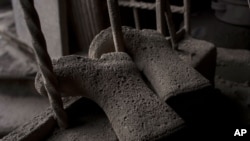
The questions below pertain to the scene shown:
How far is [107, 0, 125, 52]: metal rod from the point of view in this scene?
25.4 inches

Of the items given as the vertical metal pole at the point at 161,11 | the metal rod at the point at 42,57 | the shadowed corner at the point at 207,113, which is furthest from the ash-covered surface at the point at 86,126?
the vertical metal pole at the point at 161,11

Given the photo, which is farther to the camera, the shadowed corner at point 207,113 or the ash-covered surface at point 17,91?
the ash-covered surface at point 17,91

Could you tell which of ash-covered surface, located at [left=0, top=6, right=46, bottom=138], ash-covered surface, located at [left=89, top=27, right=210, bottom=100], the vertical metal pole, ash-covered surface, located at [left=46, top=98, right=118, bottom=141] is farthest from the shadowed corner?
ash-covered surface, located at [left=0, top=6, right=46, bottom=138]

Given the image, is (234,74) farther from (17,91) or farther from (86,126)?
(17,91)

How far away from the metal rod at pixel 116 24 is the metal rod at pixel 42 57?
0.59 feet

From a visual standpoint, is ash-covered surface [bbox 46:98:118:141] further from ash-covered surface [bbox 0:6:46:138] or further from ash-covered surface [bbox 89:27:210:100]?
ash-covered surface [bbox 0:6:46:138]

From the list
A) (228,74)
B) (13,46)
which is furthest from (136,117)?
(13,46)

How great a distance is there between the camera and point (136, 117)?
509 mm

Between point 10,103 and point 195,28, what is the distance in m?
0.97

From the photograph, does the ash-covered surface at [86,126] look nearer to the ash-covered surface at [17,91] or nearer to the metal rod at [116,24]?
the metal rod at [116,24]

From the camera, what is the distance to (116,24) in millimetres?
653

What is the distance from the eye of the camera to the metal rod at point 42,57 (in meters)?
0.48

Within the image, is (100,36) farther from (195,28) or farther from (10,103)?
(195,28)

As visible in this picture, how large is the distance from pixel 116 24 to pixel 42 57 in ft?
0.67
